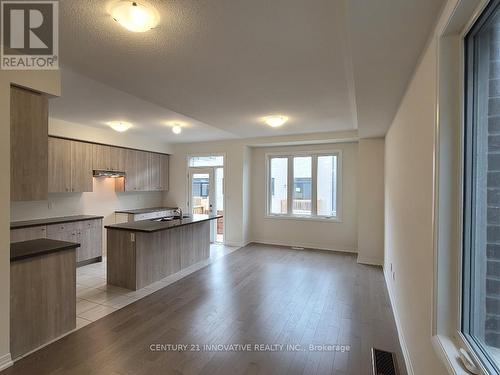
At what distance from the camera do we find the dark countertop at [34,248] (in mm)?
2277

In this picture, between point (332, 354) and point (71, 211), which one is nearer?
point (332, 354)

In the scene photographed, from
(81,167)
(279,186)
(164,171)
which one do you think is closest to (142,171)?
(164,171)

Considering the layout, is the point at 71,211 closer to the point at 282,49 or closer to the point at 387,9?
the point at 282,49

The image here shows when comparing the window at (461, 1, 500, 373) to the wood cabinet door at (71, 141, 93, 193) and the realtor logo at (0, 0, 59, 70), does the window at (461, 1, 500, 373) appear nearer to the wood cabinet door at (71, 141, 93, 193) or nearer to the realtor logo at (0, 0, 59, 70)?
the realtor logo at (0, 0, 59, 70)

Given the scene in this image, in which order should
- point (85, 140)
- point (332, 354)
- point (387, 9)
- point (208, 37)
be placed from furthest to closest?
point (85, 140) → point (332, 354) → point (208, 37) → point (387, 9)

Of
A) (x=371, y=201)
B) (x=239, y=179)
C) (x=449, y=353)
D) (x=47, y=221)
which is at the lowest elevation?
(x=449, y=353)

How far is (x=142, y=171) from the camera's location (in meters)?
6.47

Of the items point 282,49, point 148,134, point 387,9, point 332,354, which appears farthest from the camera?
point 148,134

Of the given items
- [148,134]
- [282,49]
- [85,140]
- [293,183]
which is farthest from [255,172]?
[282,49]

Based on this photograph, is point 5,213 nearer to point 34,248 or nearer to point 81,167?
point 34,248

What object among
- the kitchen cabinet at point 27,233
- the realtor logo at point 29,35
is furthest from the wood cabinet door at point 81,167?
the realtor logo at point 29,35

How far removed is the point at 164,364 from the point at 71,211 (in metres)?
4.23

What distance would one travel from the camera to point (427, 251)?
1533mm

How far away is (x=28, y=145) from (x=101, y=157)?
3323mm
